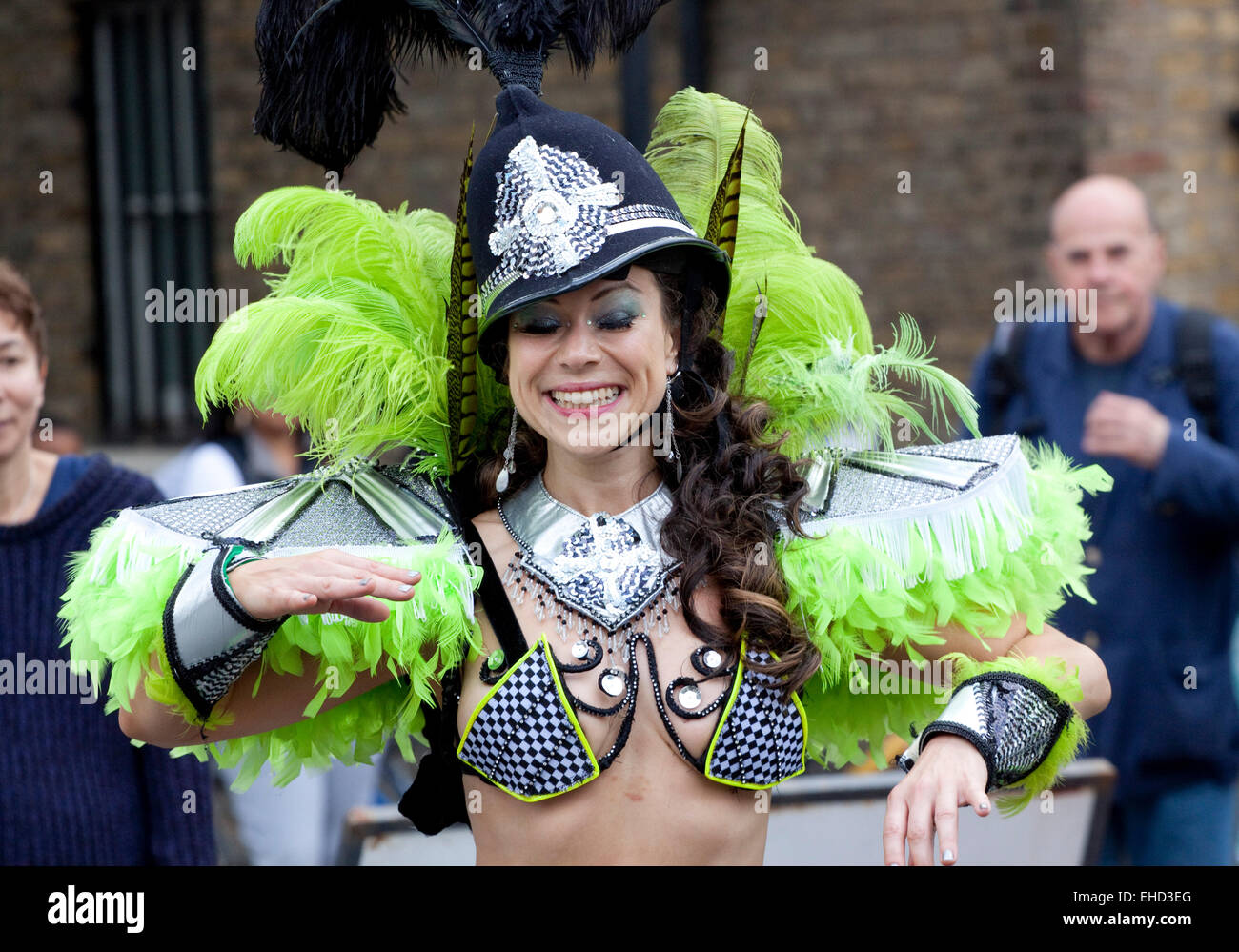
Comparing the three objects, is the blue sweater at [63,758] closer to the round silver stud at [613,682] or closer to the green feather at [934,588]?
the round silver stud at [613,682]

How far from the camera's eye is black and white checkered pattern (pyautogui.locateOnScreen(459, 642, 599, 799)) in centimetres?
216

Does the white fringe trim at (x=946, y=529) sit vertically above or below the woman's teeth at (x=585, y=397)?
below

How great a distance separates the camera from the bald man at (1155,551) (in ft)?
11.3

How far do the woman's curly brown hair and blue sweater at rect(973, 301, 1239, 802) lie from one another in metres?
1.49

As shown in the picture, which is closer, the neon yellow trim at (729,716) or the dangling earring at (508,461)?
the neon yellow trim at (729,716)

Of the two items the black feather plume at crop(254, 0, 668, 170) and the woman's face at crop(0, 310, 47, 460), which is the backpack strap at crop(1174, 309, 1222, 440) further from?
the woman's face at crop(0, 310, 47, 460)

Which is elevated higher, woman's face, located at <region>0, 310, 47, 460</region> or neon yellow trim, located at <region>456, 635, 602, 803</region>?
woman's face, located at <region>0, 310, 47, 460</region>

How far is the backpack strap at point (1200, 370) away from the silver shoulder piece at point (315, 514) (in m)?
2.12

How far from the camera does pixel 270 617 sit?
195 cm

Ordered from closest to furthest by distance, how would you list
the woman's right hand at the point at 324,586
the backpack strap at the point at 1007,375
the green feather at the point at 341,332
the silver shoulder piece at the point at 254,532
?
the woman's right hand at the point at 324,586, the silver shoulder piece at the point at 254,532, the green feather at the point at 341,332, the backpack strap at the point at 1007,375

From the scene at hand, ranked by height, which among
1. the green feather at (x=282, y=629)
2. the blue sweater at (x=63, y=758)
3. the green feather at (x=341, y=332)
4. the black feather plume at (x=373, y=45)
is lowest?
the blue sweater at (x=63, y=758)


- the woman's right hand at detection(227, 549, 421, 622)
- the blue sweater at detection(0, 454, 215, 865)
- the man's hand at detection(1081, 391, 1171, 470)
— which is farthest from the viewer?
the man's hand at detection(1081, 391, 1171, 470)

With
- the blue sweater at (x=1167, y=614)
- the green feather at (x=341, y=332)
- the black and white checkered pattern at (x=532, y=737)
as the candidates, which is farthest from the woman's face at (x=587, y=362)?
the blue sweater at (x=1167, y=614)

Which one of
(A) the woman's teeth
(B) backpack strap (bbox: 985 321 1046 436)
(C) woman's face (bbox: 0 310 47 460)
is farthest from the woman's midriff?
(B) backpack strap (bbox: 985 321 1046 436)
